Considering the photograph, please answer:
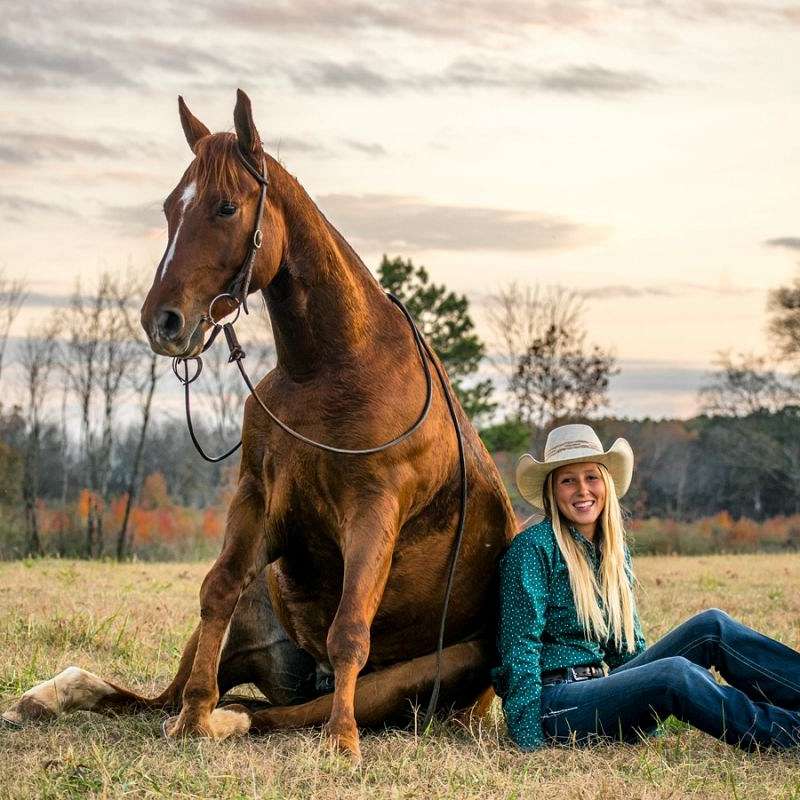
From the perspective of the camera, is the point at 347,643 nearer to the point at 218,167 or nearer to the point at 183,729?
the point at 183,729

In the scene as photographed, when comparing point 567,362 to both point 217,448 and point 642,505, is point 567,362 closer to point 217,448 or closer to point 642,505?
point 642,505

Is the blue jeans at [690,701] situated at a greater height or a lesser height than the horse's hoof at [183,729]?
greater

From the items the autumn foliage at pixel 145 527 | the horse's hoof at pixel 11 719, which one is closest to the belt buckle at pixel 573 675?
the horse's hoof at pixel 11 719

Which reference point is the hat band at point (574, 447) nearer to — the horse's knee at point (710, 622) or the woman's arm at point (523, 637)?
the woman's arm at point (523, 637)

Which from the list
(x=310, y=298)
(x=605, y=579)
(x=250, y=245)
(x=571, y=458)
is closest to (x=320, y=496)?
(x=310, y=298)

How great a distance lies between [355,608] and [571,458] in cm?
132

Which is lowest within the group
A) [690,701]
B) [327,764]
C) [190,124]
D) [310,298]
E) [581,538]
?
[327,764]

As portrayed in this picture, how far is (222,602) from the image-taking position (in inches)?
190

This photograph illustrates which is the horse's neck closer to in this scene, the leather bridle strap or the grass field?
the leather bridle strap

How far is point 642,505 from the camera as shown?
28.2m

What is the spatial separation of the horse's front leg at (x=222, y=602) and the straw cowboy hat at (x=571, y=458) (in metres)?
1.28

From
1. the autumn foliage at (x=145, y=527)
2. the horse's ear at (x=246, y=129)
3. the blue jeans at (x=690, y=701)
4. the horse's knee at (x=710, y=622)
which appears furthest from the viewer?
the autumn foliage at (x=145, y=527)

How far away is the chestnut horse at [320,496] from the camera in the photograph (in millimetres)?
4441

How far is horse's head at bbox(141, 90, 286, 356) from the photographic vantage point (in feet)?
14.1
